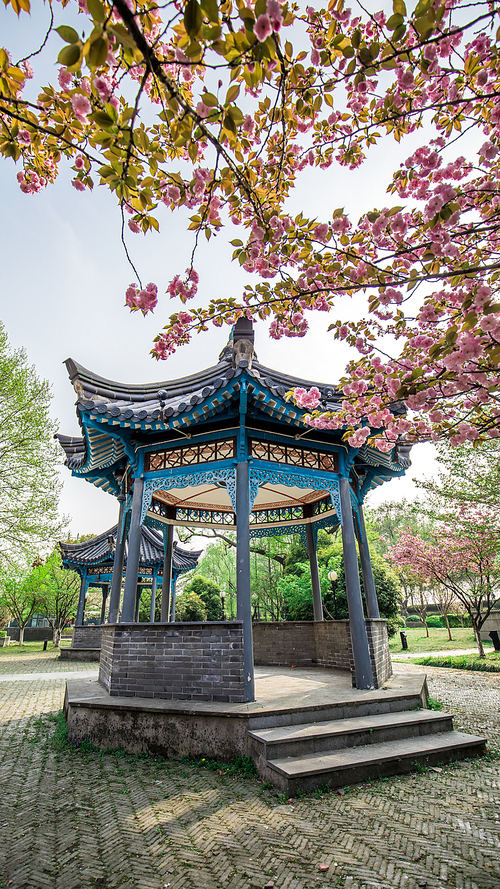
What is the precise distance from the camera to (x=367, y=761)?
4348 mm

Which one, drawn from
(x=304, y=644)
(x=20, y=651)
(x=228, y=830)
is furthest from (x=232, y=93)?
(x=20, y=651)

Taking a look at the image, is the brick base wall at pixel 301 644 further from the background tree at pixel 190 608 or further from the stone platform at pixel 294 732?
the background tree at pixel 190 608

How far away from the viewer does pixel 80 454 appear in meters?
8.59

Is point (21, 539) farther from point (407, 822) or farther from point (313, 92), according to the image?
point (313, 92)

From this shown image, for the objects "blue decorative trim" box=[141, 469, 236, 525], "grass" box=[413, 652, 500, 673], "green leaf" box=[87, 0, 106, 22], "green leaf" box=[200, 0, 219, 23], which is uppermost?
"green leaf" box=[200, 0, 219, 23]

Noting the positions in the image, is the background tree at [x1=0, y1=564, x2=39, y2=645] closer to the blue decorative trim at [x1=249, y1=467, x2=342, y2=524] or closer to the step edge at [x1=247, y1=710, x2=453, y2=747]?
the blue decorative trim at [x1=249, y1=467, x2=342, y2=524]

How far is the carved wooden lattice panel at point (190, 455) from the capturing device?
6891mm

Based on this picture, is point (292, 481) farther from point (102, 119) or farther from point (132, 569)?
point (102, 119)

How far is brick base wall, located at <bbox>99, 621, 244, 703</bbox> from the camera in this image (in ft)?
18.4

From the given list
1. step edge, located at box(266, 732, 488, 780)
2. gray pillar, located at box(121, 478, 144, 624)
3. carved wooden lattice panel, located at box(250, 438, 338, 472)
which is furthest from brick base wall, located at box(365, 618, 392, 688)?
gray pillar, located at box(121, 478, 144, 624)

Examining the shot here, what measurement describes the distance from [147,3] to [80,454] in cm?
729

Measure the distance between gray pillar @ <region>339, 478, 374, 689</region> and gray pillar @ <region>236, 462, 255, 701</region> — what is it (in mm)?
1759

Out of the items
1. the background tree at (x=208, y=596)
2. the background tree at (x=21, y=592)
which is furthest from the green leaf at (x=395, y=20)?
the background tree at (x=208, y=596)

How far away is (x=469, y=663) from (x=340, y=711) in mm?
10101
